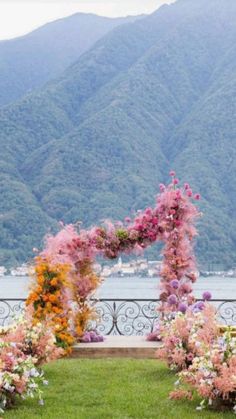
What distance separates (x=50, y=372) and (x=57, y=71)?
7346 centimetres

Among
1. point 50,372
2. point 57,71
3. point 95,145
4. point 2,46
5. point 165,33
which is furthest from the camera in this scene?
point 2,46

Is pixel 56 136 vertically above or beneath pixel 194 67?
beneath

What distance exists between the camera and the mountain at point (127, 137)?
40.9 m

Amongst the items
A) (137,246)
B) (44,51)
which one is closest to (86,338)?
(137,246)

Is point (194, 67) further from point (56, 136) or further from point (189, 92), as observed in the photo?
point (56, 136)

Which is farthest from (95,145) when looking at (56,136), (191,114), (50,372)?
(50,372)

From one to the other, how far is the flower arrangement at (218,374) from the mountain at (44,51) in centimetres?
6515

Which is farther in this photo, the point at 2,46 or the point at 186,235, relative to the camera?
the point at 2,46

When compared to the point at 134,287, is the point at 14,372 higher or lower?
lower

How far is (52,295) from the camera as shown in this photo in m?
11.7

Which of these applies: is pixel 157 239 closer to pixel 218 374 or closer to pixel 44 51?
pixel 218 374

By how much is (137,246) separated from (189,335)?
4.85m

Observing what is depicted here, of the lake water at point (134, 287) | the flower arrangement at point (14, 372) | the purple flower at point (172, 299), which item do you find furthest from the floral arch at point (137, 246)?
the lake water at point (134, 287)

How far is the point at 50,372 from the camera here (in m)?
10.4
